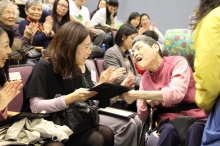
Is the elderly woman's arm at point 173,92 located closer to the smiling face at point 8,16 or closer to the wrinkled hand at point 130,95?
the wrinkled hand at point 130,95

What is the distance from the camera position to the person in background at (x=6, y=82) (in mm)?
1761

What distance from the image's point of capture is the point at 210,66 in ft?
4.91

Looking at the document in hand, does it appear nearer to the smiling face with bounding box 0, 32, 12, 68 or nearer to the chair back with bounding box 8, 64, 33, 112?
the smiling face with bounding box 0, 32, 12, 68

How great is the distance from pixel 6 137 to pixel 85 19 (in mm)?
3741

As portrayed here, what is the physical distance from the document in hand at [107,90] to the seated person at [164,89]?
0.12 metres

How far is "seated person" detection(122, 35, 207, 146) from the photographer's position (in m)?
2.10

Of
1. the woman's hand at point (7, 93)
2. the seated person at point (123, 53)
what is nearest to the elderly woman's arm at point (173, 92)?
the woman's hand at point (7, 93)

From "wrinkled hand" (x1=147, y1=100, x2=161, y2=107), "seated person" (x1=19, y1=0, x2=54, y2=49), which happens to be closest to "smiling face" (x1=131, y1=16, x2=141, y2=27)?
"seated person" (x1=19, y1=0, x2=54, y2=49)

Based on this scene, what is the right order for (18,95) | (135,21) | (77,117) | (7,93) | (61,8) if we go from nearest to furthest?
1. (7,93)
2. (77,117)
3. (18,95)
4. (61,8)
5. (135,21)

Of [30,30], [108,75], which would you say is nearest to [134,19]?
[30,30]

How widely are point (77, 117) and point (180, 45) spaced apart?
1.02 metres

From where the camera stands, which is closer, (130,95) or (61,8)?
(130,95)

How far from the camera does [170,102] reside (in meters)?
2.12

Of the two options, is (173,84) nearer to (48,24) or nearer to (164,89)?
(164,89)
